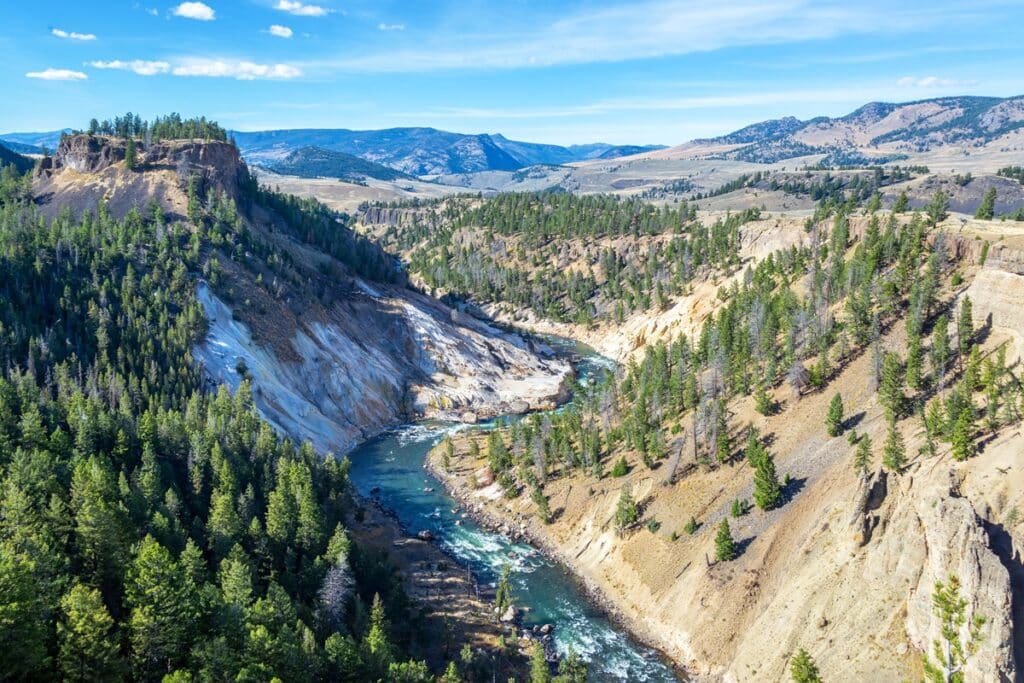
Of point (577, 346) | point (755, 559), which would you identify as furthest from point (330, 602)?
point (577, 346)

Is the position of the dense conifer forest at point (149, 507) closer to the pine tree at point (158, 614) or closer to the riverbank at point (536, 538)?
the pine tree at point (158, 614)

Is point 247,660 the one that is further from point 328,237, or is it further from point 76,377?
point 328,237

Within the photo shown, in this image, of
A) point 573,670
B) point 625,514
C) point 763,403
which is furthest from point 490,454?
point 573,670

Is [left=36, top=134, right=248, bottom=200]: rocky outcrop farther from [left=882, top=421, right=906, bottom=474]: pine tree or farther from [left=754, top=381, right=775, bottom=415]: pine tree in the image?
[left=882, top=421, right=906, bottom=474]: pine tree

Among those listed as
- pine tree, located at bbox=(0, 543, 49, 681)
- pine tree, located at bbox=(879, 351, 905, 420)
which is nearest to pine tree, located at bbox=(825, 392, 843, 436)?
pine tree, located at bbox=(879, 351, 905, 420)

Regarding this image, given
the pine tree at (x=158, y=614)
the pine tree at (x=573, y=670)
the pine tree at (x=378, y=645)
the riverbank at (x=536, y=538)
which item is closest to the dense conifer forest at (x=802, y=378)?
the riverbank at (x=536, y=538)

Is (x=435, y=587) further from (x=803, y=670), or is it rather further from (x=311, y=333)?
(x=311, y=333)
